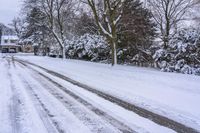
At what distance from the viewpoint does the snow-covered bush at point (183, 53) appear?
69.1 feet

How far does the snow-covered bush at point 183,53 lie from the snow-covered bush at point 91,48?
509 inches

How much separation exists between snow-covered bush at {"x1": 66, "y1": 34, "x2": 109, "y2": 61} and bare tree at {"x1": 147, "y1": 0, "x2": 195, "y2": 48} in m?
6.36

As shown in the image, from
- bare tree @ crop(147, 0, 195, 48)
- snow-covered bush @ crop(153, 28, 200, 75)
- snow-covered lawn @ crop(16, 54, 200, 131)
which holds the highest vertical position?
bare tree @ crop(147, 0, 195, 48)

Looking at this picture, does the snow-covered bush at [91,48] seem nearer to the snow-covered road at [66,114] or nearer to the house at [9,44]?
the snow-covered road at [66,114]

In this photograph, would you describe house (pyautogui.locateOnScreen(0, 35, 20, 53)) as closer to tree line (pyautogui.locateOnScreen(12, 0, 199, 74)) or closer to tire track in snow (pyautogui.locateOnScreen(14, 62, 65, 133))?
tree line (pyautogui.locateOnScreen(12, 0, 199, 74))

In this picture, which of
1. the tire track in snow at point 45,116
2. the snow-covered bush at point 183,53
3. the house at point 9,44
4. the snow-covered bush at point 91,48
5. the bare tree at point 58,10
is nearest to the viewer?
the tire track in snow at point 45,116

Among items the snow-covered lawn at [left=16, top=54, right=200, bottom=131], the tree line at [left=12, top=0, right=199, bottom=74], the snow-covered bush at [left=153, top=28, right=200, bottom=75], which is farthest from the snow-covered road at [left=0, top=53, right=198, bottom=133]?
the tree line at [left=12, top=0, right=199, bottom=74]

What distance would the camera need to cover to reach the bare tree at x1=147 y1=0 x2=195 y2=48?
1352 inches

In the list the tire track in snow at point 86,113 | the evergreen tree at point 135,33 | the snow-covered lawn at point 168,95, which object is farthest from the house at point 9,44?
the tire track in snow at point 86,113

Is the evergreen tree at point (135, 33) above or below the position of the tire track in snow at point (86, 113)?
above

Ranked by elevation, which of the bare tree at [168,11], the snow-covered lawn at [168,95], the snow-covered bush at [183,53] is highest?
the bare tree at [168,11]

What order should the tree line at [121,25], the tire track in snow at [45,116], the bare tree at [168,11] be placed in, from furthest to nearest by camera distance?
the bare tree at [168,11] → the tree line at [121,25] → the tire track in snow at [45,116]

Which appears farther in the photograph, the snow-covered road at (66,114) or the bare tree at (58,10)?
the bare tree at (58,10)

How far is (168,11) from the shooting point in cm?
3519
